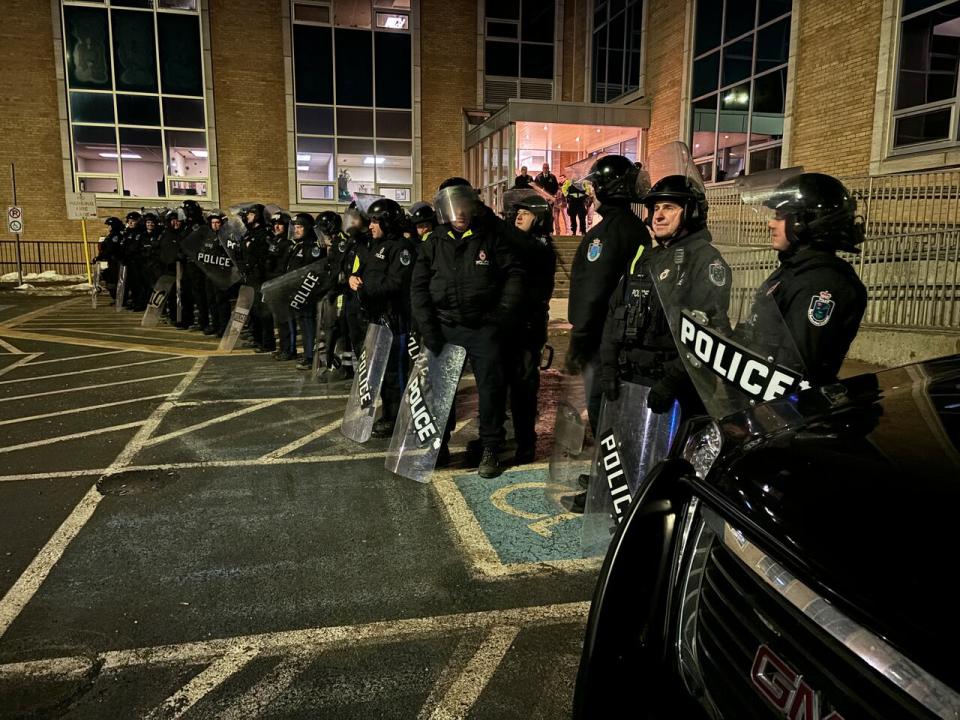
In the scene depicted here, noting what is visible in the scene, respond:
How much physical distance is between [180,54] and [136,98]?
2.04 m

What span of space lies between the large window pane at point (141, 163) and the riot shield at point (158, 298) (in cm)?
1201

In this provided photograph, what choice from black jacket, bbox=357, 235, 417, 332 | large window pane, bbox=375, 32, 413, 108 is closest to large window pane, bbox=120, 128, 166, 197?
large window pane, bbox=375, 32, 413, 108

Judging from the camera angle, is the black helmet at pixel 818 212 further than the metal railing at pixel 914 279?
No

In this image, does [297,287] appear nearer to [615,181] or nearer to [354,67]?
[615,181]

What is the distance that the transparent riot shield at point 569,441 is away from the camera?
3895 millimetres

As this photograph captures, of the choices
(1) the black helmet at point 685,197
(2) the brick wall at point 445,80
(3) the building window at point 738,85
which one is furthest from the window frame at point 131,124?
(1) the black helmet at point 685,197

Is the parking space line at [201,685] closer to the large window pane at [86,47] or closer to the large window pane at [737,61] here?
the large window pane at [737,61]

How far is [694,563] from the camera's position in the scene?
1616 mm

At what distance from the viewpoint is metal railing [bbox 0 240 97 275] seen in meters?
21.8

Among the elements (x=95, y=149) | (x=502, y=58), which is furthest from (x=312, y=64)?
(x=95, y=149)

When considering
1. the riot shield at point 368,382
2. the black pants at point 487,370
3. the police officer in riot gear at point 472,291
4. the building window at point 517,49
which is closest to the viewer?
the police officer in riot gear at point 472,291

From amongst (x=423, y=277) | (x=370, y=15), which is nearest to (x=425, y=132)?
(x=370, y=15)

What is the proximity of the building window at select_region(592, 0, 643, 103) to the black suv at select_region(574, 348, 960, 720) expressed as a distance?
21419 mm

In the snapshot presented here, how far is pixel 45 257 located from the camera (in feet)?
72.1
